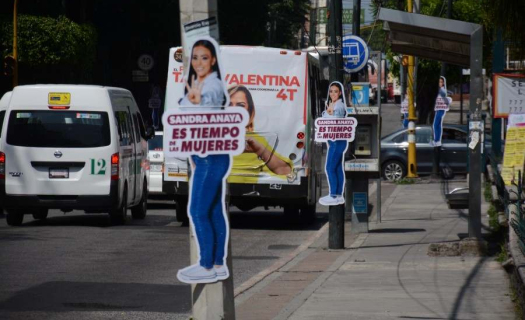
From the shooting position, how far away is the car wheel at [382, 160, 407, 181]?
3247 centimetres

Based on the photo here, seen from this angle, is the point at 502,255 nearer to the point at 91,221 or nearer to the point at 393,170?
the point at 91,221

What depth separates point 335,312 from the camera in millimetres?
9805

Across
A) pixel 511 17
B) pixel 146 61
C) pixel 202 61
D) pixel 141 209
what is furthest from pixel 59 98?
pixel 146 61

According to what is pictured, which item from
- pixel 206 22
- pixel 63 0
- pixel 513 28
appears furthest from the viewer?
pixel 63 0

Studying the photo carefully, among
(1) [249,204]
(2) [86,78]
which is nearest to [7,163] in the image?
(1) [249,204]

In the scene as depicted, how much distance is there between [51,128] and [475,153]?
699cm

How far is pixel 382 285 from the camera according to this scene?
11.6m

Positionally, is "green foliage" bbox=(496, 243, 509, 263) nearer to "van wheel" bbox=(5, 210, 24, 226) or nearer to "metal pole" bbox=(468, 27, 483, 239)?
"metal pole" bbox=(468, 27, 483, 239)

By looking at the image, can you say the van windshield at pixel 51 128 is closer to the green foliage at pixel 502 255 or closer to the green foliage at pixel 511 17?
the green foliage at pixel 502 255

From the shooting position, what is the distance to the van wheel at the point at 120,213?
17.9 meters

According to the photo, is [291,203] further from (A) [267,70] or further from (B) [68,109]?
(B) [68,109]

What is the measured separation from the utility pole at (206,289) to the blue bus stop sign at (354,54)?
38.2ft

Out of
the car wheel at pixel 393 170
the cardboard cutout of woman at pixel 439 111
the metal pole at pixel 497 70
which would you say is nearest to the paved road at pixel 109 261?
the metal pole at pixel 497 70

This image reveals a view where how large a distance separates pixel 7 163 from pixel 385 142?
17.3 meters
